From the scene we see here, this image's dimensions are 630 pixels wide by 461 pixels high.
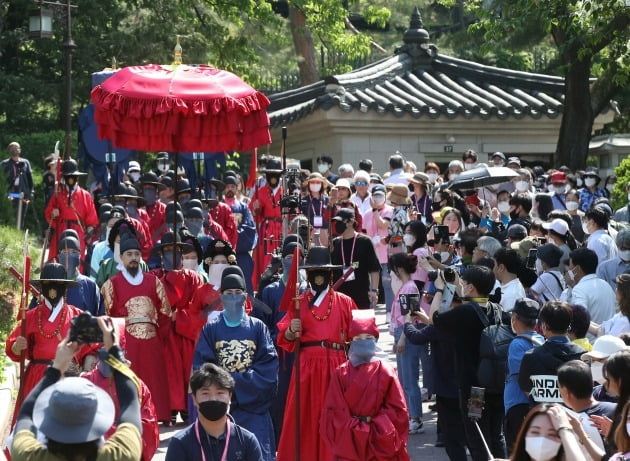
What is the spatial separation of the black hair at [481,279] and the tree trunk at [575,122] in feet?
39.4

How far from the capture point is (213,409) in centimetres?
681

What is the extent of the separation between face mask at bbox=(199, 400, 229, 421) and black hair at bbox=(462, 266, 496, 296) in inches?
108

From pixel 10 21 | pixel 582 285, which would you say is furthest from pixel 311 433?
pixel 10 21

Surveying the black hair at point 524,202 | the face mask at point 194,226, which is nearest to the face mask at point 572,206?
the black hair at point 524,202

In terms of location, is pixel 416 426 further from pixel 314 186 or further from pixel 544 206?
pixel 314 186

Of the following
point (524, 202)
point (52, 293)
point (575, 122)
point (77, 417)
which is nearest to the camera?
point (77, 417)

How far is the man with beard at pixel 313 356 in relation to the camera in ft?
31.0

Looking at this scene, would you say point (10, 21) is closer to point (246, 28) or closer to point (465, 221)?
point (246, 28)

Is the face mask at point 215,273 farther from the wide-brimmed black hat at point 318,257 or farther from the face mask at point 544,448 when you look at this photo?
the face mask at point 544,448

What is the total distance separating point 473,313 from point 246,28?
16682 millimetres

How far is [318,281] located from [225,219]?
6735 millimetres

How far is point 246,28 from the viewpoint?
979 inches

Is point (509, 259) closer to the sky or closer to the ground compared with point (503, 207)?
closer to the ground

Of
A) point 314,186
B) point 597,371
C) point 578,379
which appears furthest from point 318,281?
point 314,186
